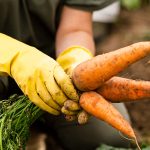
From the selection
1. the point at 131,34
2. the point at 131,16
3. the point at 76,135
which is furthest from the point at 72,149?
the point at 131,16

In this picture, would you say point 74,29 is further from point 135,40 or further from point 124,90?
point 135,40

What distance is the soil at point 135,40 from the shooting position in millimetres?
2418

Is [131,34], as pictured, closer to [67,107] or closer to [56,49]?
[56,49]

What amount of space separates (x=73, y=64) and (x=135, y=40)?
Answer: 1.54 meters

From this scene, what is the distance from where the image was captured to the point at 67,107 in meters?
1.51

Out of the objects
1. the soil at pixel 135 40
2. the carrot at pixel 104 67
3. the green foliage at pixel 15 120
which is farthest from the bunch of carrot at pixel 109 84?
the soil at pixel 135 40

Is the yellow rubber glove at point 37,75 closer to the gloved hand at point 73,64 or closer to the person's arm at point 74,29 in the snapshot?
the gloved hand at point 73,64

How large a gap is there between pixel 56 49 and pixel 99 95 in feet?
1.90

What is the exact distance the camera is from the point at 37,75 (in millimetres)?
1593

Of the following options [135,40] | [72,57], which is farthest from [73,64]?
[135,40]

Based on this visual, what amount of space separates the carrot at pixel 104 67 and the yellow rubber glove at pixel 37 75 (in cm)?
4

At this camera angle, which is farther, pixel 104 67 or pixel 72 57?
pixel 72 57

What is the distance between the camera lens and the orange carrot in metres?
1.50

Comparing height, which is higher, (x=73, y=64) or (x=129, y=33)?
(x=73, y=64)
